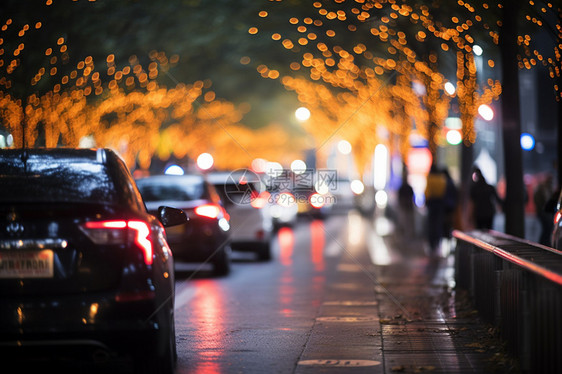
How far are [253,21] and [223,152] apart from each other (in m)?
63.5

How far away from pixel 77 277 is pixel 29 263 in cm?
31

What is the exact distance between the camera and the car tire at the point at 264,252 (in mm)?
23984

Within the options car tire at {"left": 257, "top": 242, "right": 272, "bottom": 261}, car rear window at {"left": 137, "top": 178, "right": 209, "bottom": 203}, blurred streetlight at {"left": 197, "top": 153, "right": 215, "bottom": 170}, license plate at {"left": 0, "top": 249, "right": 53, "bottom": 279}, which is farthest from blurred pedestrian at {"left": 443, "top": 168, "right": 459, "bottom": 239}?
blurred streetlight at {"left": 197, "top": 153, "right": 215, "bottom": 170}

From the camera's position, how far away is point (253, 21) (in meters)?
33.9

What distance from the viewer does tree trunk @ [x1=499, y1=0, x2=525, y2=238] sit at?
51.8 feet

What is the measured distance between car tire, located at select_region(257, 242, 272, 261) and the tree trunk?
27.1 feet

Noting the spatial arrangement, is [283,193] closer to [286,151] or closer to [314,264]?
[314,264]

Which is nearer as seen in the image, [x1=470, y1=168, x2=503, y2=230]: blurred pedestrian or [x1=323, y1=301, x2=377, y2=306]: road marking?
[x1=323, y1=301, x2=377, y2=306]: road marking

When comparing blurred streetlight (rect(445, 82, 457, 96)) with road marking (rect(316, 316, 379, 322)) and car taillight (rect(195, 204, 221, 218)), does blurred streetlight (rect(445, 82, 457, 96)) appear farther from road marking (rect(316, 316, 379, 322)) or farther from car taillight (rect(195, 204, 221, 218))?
road marking (rect(316, 316, 379, 322))

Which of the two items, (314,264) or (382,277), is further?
(314,264)

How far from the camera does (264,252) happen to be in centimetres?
2416

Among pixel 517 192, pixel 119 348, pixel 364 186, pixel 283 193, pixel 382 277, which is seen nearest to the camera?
pixel 119 348

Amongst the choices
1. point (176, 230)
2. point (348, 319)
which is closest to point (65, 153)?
point (348, 319)

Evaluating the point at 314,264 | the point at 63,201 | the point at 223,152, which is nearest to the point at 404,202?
the point at 314,264
